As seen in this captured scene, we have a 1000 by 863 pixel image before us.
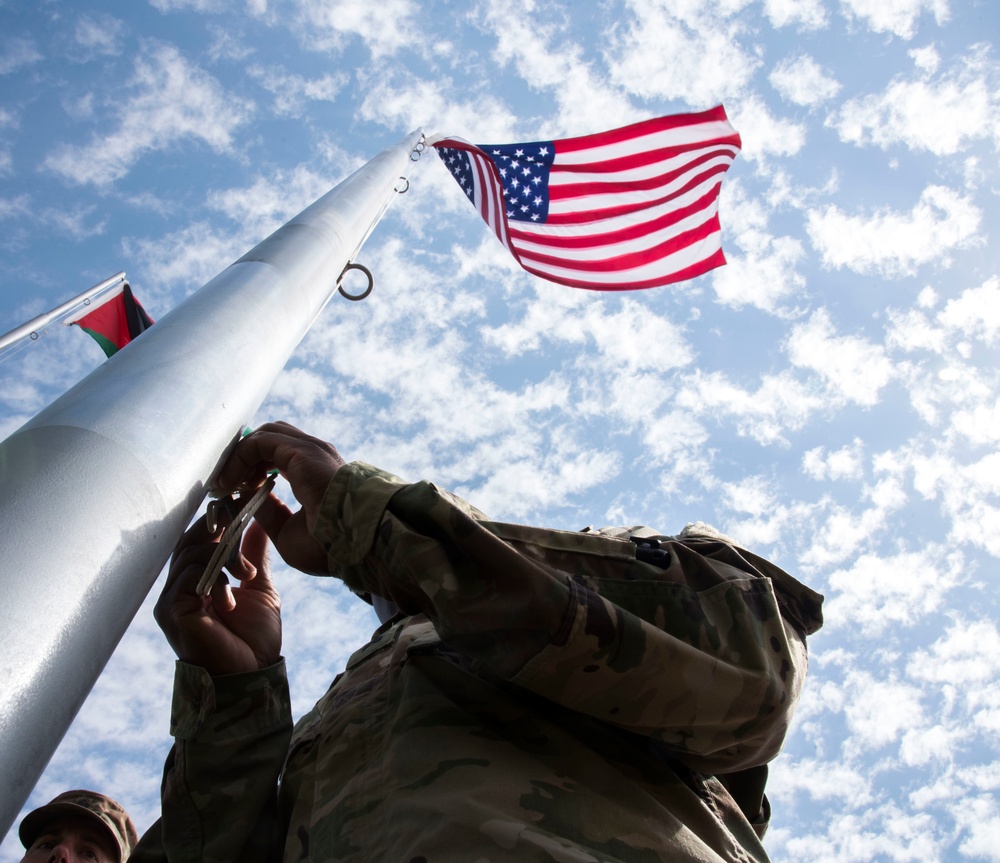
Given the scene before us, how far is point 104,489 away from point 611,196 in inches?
282

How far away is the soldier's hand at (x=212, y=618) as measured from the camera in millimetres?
3059

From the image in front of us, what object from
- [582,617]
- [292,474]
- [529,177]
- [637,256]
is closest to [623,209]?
[637,256]

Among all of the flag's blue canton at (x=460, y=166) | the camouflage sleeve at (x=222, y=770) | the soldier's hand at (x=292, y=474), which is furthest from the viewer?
the flag's blue canton at (x=460, y=166)

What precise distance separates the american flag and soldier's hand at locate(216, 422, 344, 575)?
17.4 ft

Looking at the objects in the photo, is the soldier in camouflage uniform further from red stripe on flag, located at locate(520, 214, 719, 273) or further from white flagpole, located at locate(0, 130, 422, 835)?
red stripe on flag, located at locate(520, 214, 719, 273)

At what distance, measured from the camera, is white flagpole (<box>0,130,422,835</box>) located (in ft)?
5.49

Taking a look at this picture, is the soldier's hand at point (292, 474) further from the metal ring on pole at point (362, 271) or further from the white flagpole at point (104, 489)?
the metal ring on pole at point (362, 271)

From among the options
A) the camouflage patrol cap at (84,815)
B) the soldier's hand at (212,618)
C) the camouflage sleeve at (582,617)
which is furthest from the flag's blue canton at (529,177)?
the camouflage sleeve at (582,617)

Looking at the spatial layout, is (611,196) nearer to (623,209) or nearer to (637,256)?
(623,209)

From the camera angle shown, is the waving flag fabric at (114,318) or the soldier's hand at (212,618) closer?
the soldier's hand at (212,618)

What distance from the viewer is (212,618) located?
125 inches

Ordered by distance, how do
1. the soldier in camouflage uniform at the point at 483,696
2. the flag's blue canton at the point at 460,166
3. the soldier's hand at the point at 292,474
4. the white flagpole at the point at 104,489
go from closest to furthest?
the white flagpole at the point at 104,489 → the soldier in camouflage uniform at the point at 483,696 → the soldier's hand at the point at 292,474 → the flag's blue canton at the point at 460,166

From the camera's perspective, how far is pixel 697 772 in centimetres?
285

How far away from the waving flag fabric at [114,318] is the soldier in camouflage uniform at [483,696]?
5.57 meters
